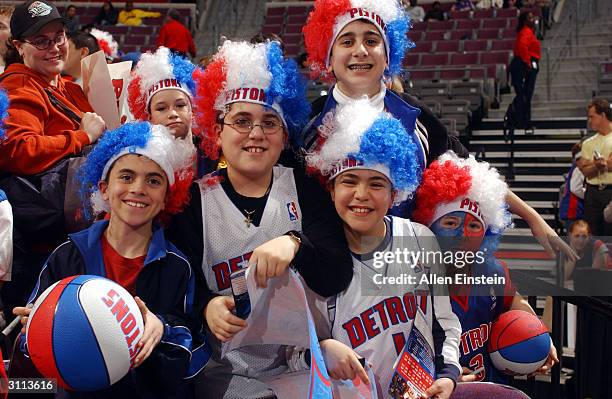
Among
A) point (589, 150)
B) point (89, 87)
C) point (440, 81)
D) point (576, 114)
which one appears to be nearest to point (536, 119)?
point (576, 114)

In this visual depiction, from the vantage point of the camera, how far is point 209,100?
3006 millimetres

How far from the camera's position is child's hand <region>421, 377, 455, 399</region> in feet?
8.64

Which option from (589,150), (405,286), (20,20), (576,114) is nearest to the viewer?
(405,286)

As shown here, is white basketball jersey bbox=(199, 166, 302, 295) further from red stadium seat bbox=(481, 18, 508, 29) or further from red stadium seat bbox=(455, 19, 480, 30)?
red stadium seat bbox=(455, 19, 480, 30)

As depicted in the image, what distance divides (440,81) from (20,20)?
8461mm

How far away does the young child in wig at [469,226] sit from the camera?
10.3 feet

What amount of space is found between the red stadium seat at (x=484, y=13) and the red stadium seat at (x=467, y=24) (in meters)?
0.17

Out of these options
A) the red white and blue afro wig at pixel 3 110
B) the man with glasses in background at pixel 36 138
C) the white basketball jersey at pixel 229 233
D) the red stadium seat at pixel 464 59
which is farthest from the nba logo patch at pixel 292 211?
the red stadium seat at pixel 464 59

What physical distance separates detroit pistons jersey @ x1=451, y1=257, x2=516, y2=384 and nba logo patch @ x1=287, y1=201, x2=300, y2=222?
760 millimetres

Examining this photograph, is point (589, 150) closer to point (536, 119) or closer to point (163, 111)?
point (536, 119)

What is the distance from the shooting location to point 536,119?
1125cm

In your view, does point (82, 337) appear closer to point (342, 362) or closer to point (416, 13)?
point (342, 362)

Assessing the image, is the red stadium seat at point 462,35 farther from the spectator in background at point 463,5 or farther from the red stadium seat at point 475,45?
the spectator in background at point 463,5

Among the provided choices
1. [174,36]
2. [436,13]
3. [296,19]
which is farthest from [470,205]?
[296,19]
